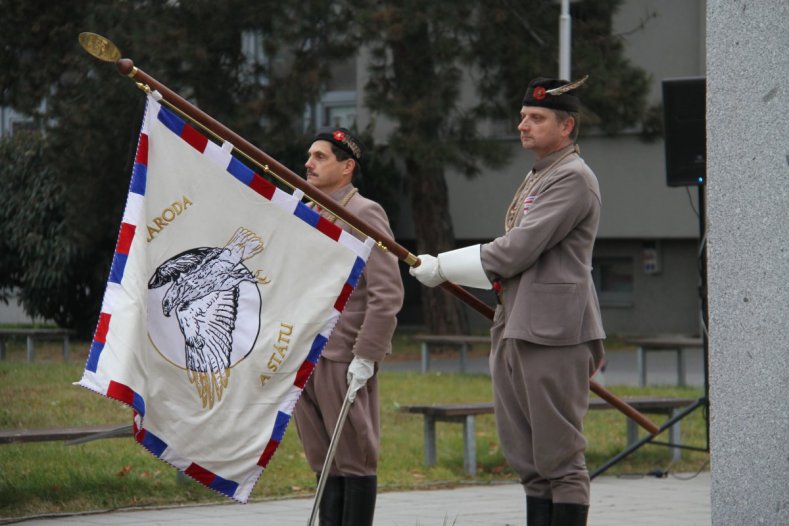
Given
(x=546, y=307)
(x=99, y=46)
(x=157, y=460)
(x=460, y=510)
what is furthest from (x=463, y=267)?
(x=157, y=460)

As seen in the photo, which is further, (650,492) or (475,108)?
(475,108)

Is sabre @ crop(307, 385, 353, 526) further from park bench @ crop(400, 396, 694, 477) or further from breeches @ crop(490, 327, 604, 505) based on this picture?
park bench @ crop(400, 396, 694, 477)

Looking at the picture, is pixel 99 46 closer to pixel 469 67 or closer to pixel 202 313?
pixel 202 313

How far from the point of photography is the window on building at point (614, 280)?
85.4ft

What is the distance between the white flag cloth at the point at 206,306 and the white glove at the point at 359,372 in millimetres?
376

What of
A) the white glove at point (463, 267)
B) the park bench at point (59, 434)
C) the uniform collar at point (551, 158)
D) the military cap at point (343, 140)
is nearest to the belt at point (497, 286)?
the white glove at point (463, 267)

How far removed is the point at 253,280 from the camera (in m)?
5.51

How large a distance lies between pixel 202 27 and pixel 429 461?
11309 mm

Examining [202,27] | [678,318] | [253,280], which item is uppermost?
[202,27]

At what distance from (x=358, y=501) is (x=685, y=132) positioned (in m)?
4.86

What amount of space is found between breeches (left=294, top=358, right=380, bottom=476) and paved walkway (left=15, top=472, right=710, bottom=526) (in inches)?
41.9

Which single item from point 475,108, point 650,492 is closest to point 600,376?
point 475,108

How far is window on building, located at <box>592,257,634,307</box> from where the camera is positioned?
26.0 meters

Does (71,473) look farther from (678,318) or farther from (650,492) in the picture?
(678,318)
